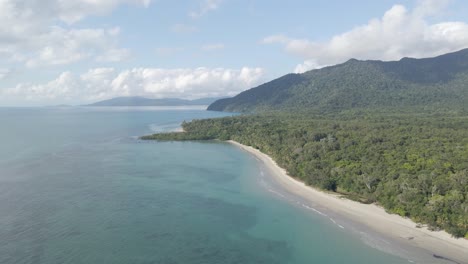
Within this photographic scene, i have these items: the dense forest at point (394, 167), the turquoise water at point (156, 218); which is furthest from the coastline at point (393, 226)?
the turquoise water at point (156, 218)

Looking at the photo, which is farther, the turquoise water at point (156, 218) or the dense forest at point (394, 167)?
the dense forest at point (394, 167)

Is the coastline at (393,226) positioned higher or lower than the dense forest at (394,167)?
lower

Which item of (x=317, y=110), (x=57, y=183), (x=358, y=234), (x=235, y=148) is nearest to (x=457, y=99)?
(x=317, y=110)

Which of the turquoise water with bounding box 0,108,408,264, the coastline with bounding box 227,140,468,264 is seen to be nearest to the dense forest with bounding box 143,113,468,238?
the coastline with bounding box 227,140,468,264

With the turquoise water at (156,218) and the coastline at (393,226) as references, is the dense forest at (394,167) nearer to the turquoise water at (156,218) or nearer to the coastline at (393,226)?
the coastline at (393,226)

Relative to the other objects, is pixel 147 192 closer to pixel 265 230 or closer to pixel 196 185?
pixel 196 185

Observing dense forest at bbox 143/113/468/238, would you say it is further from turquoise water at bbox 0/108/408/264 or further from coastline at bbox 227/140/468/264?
turquoise water at bbox 0/108/408/264
